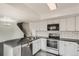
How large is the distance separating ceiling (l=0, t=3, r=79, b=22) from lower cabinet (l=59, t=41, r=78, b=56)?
405 millimetres

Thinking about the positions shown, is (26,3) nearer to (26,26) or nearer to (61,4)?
(26,26)

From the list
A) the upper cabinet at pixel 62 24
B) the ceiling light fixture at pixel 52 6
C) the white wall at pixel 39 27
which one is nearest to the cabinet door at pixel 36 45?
the white wall at pixel 39 27

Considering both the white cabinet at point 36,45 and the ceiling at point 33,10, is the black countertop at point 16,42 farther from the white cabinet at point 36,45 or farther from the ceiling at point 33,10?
the ceiling at point 33,10

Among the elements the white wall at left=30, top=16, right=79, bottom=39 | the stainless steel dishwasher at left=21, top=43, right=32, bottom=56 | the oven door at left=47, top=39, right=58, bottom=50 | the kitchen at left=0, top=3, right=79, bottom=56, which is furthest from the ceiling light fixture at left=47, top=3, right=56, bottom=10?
the stainless steel dishwasher at left=21, top=43, right=32, bottom=56

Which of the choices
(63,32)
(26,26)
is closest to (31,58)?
(26,26)

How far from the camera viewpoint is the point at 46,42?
978 mm

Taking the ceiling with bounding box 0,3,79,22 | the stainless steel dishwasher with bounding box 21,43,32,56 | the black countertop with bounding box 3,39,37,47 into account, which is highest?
the ceiling with bounding box 0,3,79,22

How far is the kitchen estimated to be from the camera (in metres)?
0.87

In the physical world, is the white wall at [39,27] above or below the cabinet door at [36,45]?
above

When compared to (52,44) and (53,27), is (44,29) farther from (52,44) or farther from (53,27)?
(52,44)

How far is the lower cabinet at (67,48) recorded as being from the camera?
863 mm

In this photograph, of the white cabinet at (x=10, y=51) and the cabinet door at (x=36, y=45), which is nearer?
the white cabinet at (x=10, y=51)

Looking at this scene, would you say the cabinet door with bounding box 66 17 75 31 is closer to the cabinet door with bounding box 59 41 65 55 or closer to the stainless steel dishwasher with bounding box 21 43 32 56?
the cabinet door with bounding box 59 41 65 55

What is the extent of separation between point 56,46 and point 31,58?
1.26ft
